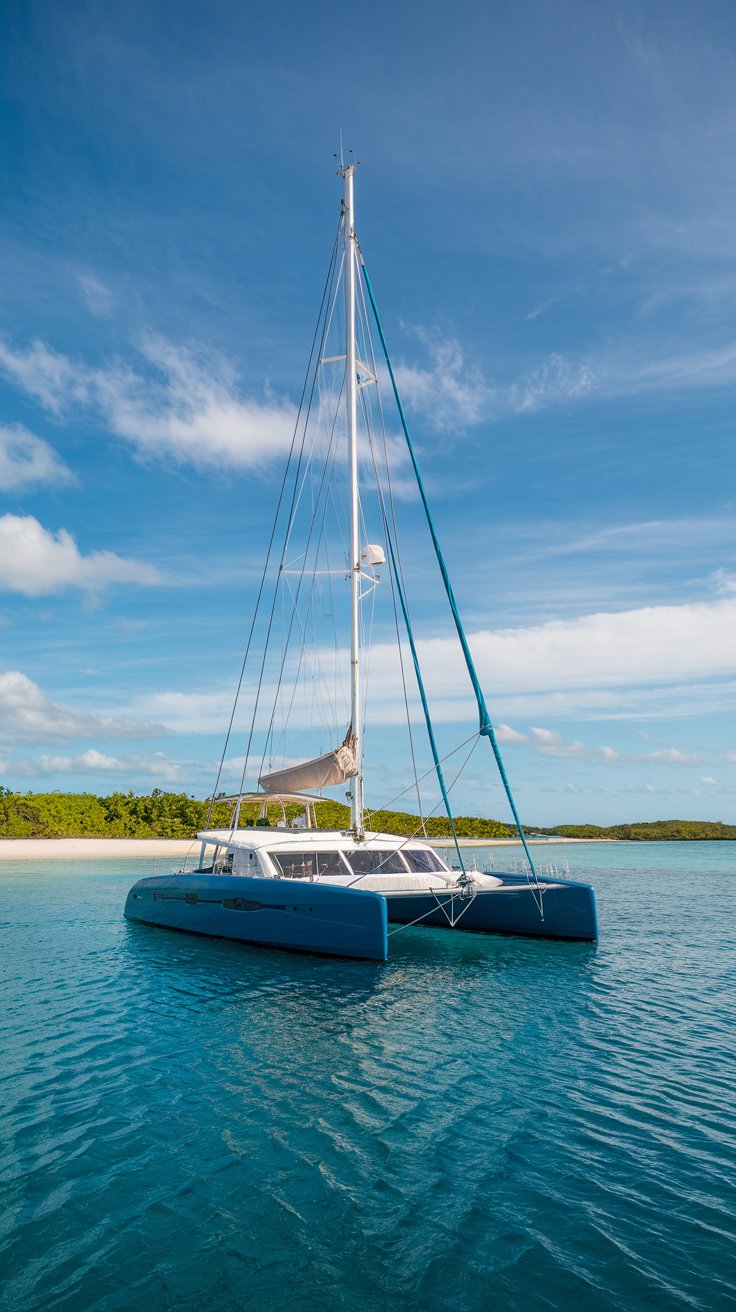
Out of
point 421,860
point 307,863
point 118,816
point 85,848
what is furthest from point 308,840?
point 118,816

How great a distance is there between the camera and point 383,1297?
439 centimetres

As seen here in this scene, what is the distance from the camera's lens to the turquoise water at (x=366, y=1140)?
462 centimetres

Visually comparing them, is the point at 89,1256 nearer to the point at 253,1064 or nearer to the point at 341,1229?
the point at 341,1229

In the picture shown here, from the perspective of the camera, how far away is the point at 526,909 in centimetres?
1719

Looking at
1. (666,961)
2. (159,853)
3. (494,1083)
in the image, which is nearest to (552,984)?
(666,961)

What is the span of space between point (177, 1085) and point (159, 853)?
49.9 meters

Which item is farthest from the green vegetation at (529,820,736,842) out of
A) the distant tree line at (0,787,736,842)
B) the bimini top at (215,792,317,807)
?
the bimini top at (215,792,317,807)

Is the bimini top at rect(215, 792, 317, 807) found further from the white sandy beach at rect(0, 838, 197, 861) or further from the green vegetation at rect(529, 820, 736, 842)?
the green vegetation at rect(529, 820, 736, 842)

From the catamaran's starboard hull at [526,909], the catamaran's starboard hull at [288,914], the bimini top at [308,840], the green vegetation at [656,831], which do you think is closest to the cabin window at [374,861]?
the bimini top at [308,840]

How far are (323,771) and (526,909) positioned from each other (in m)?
5.95

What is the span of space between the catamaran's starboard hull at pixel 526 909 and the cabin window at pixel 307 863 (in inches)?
83.9

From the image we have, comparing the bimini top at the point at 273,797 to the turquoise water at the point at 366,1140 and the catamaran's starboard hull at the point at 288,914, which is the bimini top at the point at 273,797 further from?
the turquoise water at the point at 366,1140

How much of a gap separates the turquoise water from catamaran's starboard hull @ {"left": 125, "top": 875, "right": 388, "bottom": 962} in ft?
2.01

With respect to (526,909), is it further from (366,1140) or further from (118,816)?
(118,816)
